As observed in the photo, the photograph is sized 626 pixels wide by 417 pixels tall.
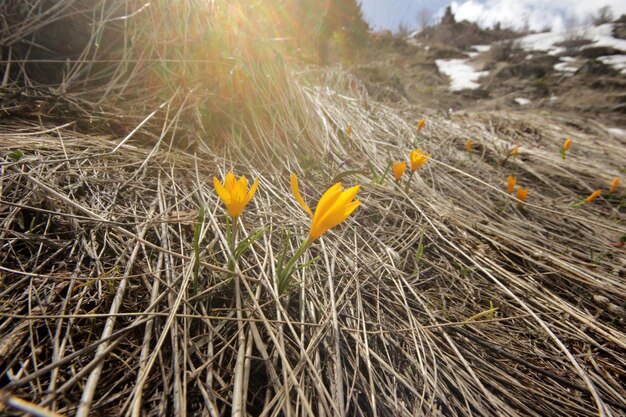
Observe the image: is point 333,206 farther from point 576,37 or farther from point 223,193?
point 576,37

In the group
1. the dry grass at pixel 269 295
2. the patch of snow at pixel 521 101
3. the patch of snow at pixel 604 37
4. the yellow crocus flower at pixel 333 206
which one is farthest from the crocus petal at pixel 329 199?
the patch of snow at pixel 604 37

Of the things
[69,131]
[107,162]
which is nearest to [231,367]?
[107,162]

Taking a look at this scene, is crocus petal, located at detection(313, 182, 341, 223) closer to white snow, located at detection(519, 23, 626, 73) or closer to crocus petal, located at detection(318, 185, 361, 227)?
crocus petal, located at detection(318, 185, 361, 227)

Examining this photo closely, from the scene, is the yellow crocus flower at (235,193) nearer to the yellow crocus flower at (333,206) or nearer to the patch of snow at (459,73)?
the yellow crocus flower at (333,206)

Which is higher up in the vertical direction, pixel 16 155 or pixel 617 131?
pixel 16 155

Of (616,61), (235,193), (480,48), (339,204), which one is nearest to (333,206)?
(339,204)

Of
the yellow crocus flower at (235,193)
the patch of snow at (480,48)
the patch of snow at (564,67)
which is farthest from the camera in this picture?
the patch of snow at (480,48)

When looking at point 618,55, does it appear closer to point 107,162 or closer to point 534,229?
point 534,229
